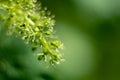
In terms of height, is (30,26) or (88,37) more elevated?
(88,37)

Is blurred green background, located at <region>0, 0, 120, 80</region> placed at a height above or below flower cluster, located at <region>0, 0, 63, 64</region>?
above

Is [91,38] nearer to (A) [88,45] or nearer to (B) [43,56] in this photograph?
(A) [88,45]

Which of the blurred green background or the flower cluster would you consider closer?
the flower cluster

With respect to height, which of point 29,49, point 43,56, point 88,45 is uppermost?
A: point 88,45

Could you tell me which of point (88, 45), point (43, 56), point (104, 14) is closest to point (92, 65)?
point (88, 45)
